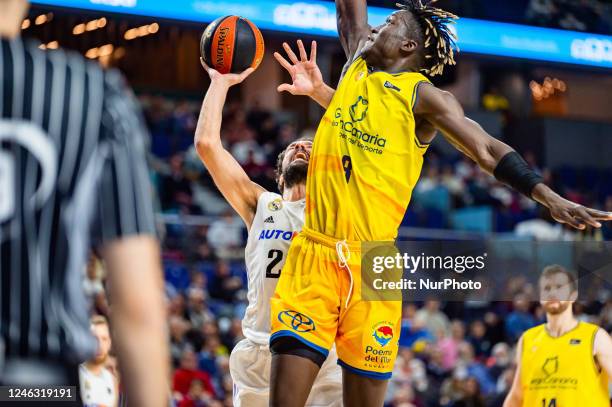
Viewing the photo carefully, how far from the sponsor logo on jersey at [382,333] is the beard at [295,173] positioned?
1.08 metres

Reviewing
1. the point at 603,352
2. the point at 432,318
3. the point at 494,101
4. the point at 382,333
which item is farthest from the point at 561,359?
the point at 494,101

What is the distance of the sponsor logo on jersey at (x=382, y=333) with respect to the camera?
4266 mm

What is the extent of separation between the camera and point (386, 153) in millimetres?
4324

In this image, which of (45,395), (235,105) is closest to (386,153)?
(45,395)

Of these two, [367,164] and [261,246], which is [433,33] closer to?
[367,164]

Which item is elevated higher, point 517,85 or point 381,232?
point 517,85

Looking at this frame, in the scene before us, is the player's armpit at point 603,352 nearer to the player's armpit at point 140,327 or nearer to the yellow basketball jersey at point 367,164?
the yellow basketball jersey at point 367,164

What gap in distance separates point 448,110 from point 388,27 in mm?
573

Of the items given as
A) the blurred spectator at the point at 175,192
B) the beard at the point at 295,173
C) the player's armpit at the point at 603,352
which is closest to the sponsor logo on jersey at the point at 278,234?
the beard at the point at 295,173

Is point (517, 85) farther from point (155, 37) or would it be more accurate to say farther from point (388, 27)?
point (388, 27)

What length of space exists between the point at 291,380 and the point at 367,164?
36.7 inches

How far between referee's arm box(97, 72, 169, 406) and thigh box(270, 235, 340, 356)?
2369mm

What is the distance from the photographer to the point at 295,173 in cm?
512

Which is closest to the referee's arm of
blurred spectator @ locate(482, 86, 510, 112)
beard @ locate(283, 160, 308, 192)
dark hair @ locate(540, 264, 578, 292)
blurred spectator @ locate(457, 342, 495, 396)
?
beard @ locate(283, 160, 308, 192)
